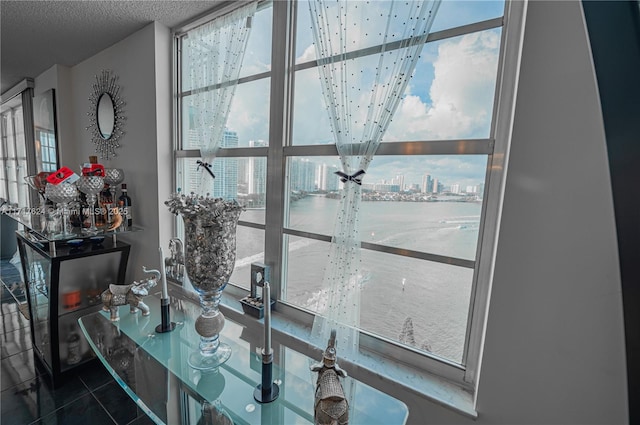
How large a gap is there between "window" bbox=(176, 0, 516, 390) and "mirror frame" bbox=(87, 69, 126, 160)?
1190 millimetres

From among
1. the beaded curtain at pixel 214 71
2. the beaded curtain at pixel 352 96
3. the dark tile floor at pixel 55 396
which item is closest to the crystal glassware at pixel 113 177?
the beaded curtain at pixel 214 71

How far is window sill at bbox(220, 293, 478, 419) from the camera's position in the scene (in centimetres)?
102

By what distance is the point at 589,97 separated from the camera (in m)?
0.75

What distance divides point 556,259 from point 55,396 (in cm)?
269

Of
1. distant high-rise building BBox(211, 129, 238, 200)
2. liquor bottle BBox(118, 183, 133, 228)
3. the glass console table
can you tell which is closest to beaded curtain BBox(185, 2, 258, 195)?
distant high-rise building BBox(211, 129, 238, 200)

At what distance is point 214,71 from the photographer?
1.75 m

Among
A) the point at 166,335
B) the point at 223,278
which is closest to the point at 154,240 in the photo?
the point at 166,335

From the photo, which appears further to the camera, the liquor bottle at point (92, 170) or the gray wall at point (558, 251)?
the liquor bottle at point (92, 170)

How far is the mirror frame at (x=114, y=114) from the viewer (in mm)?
2252

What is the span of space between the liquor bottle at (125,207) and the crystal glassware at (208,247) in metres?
1.44

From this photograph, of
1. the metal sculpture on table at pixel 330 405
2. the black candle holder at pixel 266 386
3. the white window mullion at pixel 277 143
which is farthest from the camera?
the white window mullion at pixel 277 143

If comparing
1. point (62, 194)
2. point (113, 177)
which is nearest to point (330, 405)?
point (62, 194)

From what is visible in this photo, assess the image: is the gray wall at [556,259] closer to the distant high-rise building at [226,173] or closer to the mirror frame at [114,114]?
the distant high-rise building at [226,173]

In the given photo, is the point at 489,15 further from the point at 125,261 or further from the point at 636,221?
the point at 125,261
